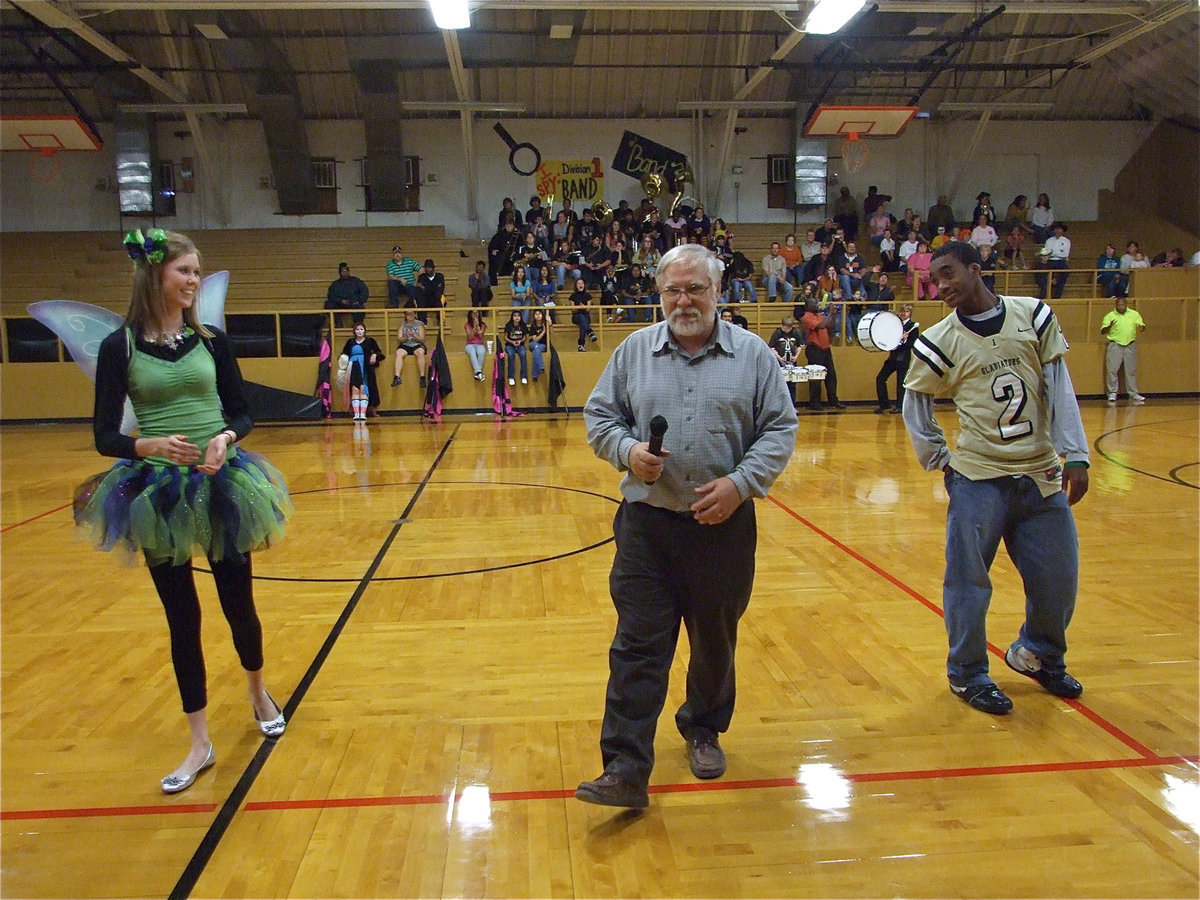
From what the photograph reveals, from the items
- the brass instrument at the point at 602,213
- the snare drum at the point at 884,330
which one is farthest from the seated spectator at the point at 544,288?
the snare drum at the point at 884,330

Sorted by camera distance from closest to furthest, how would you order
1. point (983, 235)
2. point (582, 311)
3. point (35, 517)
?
point (35, 517)
point (582, 311)
point (983, 235)

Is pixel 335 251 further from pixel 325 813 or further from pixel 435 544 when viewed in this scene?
pixel 325 813

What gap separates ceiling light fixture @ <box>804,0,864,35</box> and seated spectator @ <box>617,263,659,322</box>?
4783 millimetres

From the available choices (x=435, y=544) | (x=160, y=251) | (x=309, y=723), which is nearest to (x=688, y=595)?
(x=309, y=723)

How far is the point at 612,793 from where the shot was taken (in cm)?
246

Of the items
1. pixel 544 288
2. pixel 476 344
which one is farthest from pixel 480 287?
pixel 476 344

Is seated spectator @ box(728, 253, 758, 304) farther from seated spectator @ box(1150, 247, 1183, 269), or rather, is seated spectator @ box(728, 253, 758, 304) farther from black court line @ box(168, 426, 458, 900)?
black court line @ box(168, 426, 458, 900)

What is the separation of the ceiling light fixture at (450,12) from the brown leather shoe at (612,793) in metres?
11.6

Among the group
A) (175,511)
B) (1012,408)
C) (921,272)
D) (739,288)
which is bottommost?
(175,511)

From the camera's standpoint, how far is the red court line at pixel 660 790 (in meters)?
2.61

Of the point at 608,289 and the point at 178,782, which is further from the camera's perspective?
the point at 608,289

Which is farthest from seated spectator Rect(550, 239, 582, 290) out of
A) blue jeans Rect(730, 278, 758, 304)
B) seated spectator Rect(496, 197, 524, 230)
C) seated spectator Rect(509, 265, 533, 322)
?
blue jeans Rect(730, 278, 758, 304)

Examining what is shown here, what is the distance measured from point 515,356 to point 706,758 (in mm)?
12163

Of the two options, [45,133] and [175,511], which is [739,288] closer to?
[45,133]
